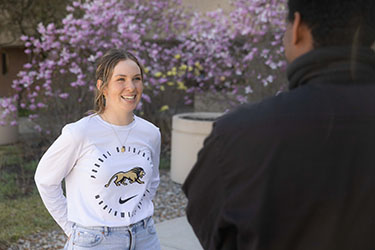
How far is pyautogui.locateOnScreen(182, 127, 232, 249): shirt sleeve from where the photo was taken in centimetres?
136

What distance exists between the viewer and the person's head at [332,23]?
1.33m

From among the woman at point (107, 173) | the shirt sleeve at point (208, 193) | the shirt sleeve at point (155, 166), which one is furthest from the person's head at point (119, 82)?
the shirt sleeve at point (208, 193)

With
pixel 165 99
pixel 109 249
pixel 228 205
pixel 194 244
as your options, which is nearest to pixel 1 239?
pixel 194 244

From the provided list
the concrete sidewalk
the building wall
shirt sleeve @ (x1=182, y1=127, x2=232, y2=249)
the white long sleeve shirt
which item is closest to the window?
the building wall

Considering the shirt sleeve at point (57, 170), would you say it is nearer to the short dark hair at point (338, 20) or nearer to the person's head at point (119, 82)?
the person's head at point (119, 82)

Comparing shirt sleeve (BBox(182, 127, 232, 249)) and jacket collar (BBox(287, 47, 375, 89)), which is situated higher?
jacket collar (BBox(287, 47, 375, 89))

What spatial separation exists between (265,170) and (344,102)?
27cm

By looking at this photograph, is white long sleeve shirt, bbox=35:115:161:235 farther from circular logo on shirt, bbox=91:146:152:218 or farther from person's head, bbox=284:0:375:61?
person's head, bbox=284:0:375:61

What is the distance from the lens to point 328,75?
52.5 inches

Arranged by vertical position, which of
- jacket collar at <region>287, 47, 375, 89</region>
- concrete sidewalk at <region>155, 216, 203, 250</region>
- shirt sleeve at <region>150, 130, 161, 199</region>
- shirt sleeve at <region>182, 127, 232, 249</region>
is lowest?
concrete sidewalk at <region>155, 216, 203, 250</region>

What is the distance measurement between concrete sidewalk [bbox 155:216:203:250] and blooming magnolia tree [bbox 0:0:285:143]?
3.16 meters

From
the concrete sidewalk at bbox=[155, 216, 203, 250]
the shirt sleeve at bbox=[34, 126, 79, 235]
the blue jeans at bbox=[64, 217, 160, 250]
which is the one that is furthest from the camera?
the concrete sidewalk at bbox=[155, 216, 203, 250]

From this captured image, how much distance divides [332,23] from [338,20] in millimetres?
17

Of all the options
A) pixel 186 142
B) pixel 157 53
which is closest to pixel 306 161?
pixel 186 142
